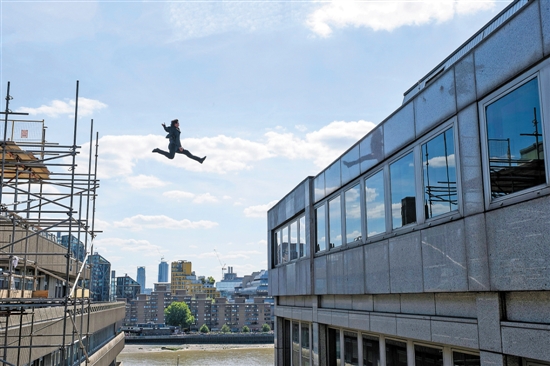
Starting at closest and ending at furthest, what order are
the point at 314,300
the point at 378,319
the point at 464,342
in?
1. the point at 464,342
2. the point at 378,319
3. the point at 314,300

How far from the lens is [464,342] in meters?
8.80

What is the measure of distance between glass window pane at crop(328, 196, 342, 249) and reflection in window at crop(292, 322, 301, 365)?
590 cm

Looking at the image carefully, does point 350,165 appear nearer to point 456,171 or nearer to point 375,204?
point 375,204

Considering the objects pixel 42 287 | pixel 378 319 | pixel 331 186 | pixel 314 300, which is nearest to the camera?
pixel 378 319

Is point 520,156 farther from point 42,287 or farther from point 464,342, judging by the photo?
point 42,287

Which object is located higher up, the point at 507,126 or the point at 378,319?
the point at 507,126

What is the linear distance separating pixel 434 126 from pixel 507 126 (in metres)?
2.12

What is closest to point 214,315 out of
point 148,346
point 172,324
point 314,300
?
point 172,324

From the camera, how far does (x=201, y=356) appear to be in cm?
11775

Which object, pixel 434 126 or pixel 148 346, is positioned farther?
pixel 148 346

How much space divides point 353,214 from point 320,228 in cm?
307

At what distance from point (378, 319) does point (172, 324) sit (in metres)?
176

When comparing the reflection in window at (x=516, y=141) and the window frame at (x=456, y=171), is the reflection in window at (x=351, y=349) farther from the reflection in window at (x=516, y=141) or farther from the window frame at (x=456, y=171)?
the reflection in window at (x=516, y=141)

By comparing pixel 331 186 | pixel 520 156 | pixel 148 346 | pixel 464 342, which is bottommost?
pixel 148 346
